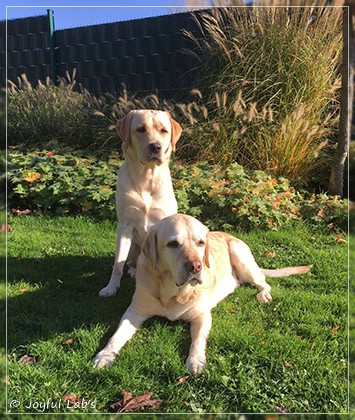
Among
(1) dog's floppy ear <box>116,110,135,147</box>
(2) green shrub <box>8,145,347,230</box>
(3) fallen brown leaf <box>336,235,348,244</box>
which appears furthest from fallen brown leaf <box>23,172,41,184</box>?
(3) fallen brown leaf <box>336,235,348,244</box>

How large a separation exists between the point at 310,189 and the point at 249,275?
0.83 m

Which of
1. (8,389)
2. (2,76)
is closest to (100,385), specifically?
(8,389)

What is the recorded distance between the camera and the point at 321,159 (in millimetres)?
3027

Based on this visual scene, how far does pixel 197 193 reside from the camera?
3.24 metres

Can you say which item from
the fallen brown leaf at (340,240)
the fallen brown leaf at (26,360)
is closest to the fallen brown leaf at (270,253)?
the fallen brown leaf at (340,240)

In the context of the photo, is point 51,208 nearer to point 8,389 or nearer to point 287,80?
point 8,389

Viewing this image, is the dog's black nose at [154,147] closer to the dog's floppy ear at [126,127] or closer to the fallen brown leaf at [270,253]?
the dog's floppy ear at [126,127]

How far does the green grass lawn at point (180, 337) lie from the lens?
1.95 m

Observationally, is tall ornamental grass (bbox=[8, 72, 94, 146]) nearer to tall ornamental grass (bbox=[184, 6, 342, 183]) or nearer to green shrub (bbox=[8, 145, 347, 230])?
green shrub (bbox=[8, 145, 347, 230])

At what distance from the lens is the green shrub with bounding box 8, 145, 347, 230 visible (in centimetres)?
314

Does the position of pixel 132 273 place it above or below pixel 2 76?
below

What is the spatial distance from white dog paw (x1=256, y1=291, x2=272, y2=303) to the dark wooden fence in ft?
5.43

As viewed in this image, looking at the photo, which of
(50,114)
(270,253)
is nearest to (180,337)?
(270,253)

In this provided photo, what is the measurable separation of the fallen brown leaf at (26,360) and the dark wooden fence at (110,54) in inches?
52.9
